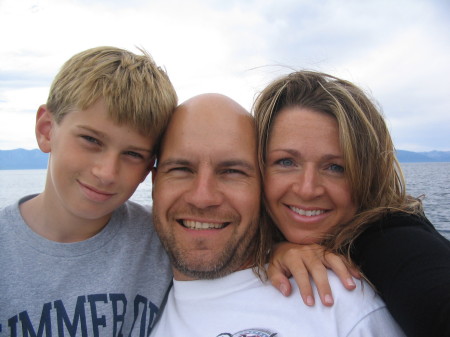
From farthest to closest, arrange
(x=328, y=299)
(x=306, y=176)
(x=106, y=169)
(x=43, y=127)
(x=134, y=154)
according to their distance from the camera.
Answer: (x=43, y=127), (x=134, y=154), (x=306, y=176), (x=106, y=169), (x=328, y=299)

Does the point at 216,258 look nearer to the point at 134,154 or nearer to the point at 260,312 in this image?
the point at 260,312

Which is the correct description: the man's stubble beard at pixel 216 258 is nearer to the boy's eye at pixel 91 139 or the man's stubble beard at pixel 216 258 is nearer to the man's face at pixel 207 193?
the man's face at pixel 207 193

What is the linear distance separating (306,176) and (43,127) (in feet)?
6.63

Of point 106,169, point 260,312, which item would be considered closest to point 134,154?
point 106,169

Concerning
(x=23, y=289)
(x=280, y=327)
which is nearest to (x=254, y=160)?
(x=280, y=327)

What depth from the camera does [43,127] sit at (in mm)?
2604

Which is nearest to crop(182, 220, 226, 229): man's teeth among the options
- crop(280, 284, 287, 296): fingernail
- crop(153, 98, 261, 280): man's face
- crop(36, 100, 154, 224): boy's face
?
crop(153, 98, 261, 280): man's face

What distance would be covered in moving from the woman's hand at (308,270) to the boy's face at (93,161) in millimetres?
1192

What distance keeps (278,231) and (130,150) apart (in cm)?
140

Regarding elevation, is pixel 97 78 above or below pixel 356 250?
above

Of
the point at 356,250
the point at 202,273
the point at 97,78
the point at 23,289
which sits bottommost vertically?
the point at 23,289

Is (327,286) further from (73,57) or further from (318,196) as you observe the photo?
(73,57)

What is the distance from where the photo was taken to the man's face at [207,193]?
2430mm

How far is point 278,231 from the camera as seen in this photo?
2.88m
